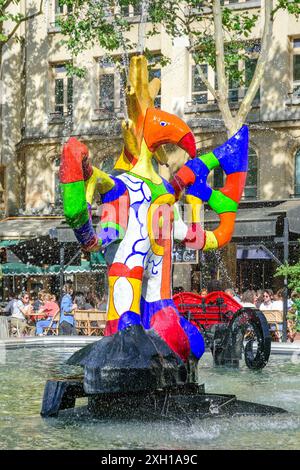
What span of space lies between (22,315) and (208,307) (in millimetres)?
6256

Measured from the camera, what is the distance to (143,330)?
648cm

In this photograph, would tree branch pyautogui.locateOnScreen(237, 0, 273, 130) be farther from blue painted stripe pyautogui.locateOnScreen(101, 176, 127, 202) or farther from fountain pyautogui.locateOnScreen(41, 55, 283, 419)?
blue painted stripe pyautogui.locateOnScreen(101, 176, 127, 202)

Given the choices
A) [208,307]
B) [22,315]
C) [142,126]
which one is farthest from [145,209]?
[22,315]

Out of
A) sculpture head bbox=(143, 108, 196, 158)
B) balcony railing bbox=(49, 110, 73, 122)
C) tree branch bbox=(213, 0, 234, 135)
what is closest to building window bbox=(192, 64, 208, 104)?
balcony railing bbox=(49, 110, 73, 122)

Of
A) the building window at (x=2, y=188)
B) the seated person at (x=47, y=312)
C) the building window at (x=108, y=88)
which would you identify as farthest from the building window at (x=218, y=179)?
the seated person at (x=47, y=312)

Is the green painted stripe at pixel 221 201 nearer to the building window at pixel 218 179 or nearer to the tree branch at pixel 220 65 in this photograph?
the tree branch at pixel 220 65

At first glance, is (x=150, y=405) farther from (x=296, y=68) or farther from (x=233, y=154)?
(x=296, y=68)

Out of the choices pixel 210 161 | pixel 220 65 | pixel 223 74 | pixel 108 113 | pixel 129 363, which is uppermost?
pixel 108 113

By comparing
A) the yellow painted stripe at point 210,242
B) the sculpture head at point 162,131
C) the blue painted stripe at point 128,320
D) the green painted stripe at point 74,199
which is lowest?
the blue painted stripe at point 128,320

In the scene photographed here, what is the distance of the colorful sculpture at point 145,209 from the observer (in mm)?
6473

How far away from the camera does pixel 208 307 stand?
1122cm

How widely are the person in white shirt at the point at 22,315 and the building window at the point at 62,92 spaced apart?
469 inches

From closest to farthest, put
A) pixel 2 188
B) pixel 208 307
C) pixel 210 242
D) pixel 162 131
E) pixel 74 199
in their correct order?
pixel 74 199 → pixel 162 131 → pixel 210 242 → pixel 208 307 → pixel 2 188
